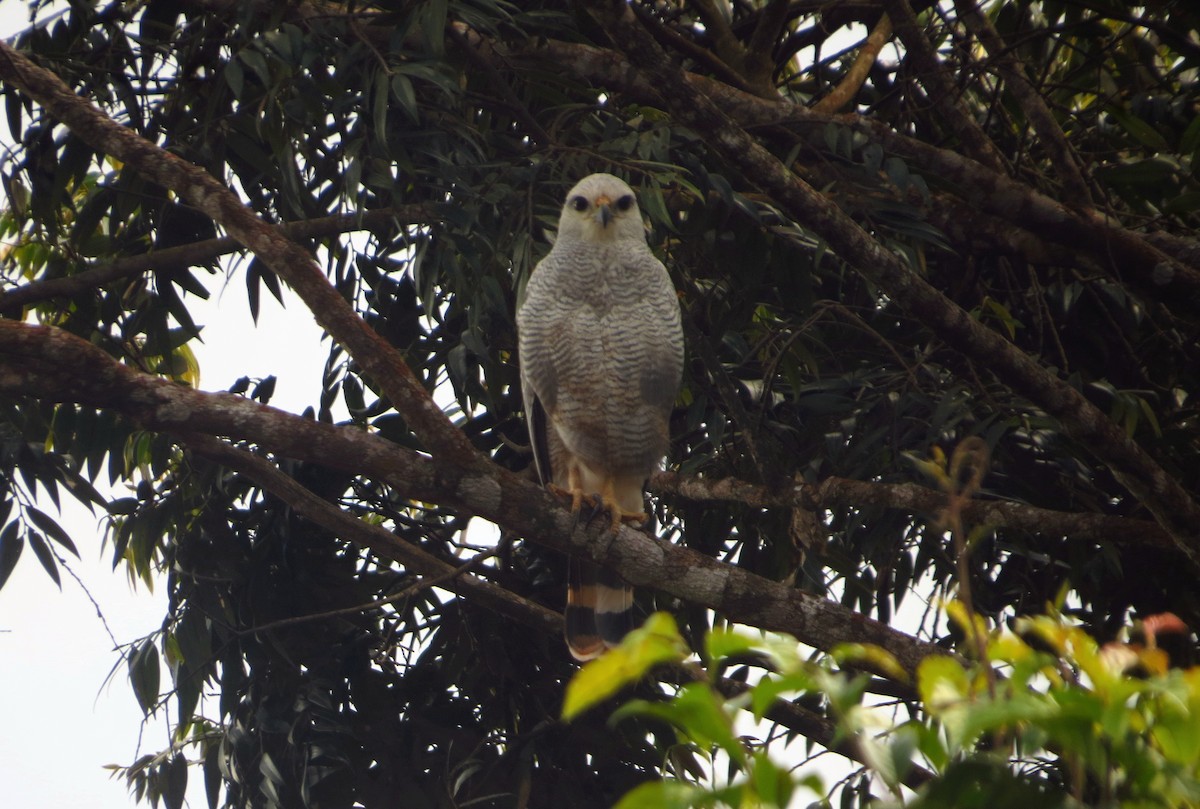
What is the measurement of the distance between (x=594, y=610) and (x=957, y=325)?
55.0 inches

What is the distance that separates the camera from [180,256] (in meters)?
3.48

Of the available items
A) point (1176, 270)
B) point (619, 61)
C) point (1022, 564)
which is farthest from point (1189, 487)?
point (619, 61)

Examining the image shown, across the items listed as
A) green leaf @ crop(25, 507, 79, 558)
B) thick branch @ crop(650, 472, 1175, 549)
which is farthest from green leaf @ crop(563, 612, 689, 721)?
green leaf @ crop(25, 507, 79, 558)

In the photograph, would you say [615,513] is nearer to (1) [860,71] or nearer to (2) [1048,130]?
(2) [1048,130]

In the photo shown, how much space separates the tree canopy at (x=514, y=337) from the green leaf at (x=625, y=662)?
6.09 ft

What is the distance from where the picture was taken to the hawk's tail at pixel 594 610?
3504 millimetres

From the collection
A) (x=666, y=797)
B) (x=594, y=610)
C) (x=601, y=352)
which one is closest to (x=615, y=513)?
(x=594, y=610)

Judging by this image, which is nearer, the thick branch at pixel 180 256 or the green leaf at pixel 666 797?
the green leaf at pixel 666 797

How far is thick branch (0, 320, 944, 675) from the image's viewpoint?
2475 mm

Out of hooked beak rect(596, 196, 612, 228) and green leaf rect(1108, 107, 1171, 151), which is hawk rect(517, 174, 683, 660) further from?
green leaf rect(1108, 107, 1171, 151)

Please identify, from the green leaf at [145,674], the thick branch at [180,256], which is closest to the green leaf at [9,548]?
the green leaf at [145,674]

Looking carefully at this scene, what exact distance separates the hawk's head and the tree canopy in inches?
4.1

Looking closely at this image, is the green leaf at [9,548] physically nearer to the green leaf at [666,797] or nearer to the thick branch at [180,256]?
the thick branch at [180,256]

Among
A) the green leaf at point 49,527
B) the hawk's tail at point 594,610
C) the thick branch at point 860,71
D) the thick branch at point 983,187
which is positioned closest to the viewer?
the thick branch at point 983,187
